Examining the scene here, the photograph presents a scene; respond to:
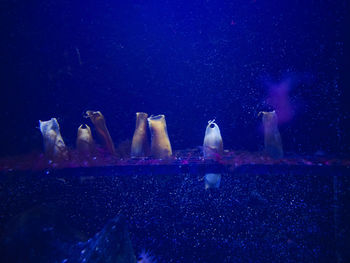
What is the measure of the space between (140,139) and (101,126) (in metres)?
0.72

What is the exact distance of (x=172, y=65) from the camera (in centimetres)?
420

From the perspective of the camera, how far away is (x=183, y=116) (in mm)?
4250

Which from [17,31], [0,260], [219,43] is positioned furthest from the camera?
[17,31]

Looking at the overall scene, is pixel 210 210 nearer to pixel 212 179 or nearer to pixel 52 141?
pixel 212 179

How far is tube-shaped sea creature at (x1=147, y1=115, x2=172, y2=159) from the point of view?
3.38m

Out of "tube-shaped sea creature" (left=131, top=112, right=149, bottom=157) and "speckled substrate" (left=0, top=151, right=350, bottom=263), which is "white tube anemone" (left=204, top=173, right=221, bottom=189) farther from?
"tube-shaped sea creature" (left=131, top=112, right=149, bottom=157)

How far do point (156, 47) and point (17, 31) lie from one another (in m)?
3.03

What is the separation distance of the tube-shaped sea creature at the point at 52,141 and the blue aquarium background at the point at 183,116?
21 cm

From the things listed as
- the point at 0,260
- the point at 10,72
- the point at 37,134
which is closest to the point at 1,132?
the point at 37,134

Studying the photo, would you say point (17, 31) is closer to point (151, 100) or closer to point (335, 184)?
point (151, 100)

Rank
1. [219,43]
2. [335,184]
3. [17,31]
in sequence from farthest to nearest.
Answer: [17,31] → [219,43] → [335,184]

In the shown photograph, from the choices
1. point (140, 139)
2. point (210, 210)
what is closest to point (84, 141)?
point (140, 139)

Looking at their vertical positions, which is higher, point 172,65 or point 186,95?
point 172,65

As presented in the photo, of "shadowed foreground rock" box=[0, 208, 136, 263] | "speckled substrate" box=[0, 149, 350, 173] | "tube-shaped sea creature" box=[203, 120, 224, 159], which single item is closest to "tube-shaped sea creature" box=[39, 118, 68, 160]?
"speckled substrate" box=[0, 149, 350, 173]
